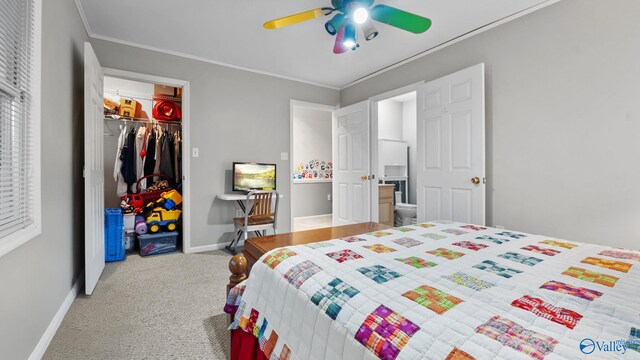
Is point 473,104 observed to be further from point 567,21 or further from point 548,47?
point 567,21

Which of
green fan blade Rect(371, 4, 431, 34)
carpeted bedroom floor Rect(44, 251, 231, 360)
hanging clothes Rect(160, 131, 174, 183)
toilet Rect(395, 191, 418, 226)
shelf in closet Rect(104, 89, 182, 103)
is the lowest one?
carpeted bedroom floor Rect(44, 251, 231, 360)

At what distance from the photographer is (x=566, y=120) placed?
2.29 meters

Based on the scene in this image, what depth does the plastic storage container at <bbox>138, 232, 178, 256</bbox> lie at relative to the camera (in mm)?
3297

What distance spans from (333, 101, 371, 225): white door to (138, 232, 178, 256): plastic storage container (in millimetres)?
2373

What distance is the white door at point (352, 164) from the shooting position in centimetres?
407

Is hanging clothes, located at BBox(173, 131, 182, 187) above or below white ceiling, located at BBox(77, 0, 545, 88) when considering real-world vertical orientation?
below

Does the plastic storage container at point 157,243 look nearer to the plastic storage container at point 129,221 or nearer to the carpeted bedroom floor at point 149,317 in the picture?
the plastic storage container at point 129,221

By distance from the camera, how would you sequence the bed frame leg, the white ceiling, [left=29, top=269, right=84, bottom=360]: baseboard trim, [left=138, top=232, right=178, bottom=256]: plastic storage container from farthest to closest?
[left=138, top=232, right=178, bottom=256]: plastic storage container, the white ceiling, [left=29, top=269, right=84, bottom=360]: baseboard trim, the bed frame leg

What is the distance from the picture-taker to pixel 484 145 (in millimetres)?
2748

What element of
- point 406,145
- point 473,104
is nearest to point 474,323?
point 473,104

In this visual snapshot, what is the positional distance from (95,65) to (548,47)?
3919 millimetres

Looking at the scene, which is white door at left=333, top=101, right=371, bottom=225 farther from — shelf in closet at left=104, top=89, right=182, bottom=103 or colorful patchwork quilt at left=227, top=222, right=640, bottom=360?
colorful patchwork quilt at left=227, top=222, right=640, bottom=360

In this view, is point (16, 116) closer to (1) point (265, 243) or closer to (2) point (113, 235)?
(1) point (265, 243)

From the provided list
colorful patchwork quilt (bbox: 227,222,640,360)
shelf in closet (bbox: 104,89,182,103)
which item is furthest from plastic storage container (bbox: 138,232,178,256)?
colorful patchwork quilt (bbox: 227,222,640,360)
